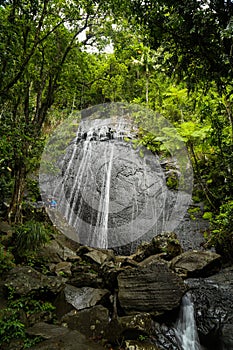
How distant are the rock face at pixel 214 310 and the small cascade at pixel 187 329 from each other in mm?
89

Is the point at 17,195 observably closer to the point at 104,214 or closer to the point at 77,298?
the point at 77,298

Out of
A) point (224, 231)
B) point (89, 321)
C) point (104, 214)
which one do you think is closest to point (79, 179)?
point (104, 214)

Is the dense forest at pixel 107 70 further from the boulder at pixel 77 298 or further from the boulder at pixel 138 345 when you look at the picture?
the boulder at pixel 138 345

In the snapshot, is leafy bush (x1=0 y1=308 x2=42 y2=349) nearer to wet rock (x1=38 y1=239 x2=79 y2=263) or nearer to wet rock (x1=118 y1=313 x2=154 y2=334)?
wet rock (x1=118 y1=313 x2=154 y2=334)

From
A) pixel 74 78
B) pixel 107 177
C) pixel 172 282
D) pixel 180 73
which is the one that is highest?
pixel 74 78

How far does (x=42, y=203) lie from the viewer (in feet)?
39.3

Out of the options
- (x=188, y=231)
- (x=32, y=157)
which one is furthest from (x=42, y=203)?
(x=188, y=231)

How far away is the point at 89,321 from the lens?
4.29 meters

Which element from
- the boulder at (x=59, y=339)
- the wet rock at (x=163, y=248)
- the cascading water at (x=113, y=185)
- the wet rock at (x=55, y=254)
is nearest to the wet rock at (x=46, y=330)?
the boulder at (x=59, y=339)

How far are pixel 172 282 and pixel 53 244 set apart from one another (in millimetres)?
4303

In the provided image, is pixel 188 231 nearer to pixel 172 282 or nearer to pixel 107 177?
pixel 107 177

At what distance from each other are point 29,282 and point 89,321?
1453mm

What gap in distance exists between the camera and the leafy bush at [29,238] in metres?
6.36

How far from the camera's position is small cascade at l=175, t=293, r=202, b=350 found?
4.28m
